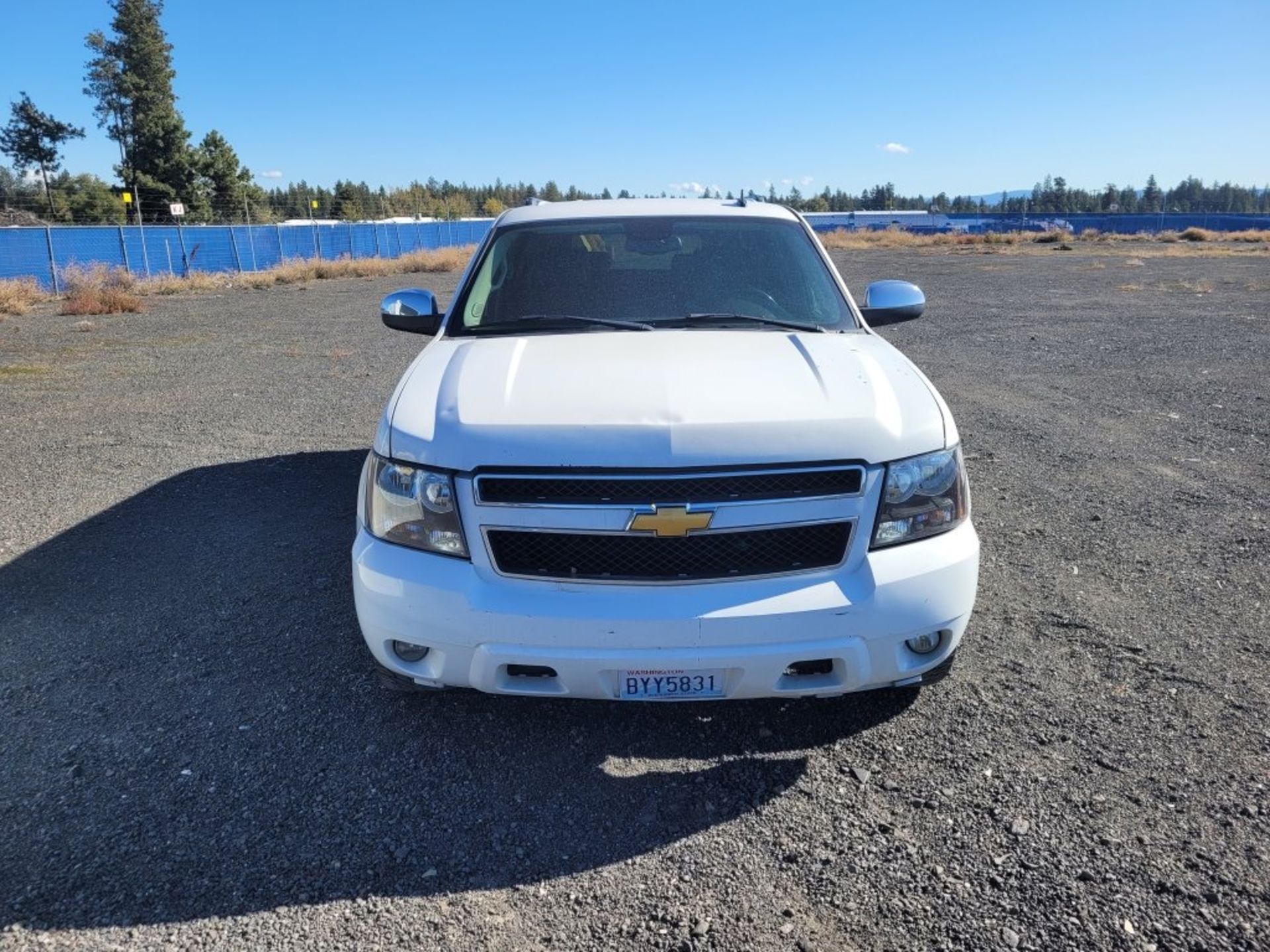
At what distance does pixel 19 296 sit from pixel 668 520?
21470 millimetres

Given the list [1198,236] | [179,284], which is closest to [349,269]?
[179,284]

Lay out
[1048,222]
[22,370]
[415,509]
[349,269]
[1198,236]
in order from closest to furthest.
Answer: [415,509] → [22,370] → [349,269] → [1198,236] → [1048,222]

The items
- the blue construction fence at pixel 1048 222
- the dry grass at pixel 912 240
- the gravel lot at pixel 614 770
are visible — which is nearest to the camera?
the gravel lot at pixel 614 770

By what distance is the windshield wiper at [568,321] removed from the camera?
3703mm

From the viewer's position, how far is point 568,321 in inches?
148

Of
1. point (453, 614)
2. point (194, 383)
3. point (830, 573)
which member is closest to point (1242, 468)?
point (830, 573)

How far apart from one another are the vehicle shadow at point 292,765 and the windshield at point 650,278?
1562 millimetres

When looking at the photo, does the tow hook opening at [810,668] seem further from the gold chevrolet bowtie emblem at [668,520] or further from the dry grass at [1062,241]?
the dry grass at [1062,241]

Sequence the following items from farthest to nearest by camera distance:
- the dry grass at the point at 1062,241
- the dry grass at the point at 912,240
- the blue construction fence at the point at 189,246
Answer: the dry grass at the point at 912,240 → the dry grass at the point at 1062,241 → the blue construction fence at the point at 189,246

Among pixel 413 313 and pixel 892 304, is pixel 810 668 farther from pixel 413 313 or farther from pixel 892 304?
pixel 413 313

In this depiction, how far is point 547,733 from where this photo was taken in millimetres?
3023

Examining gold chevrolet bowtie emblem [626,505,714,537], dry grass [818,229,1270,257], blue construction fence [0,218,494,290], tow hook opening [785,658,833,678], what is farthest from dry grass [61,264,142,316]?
dry grass [818,229,1270,257]

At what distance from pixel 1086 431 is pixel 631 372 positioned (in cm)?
547

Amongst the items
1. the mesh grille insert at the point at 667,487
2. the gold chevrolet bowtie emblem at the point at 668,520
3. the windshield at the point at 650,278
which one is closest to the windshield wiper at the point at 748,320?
the windshield at the point at 650,278
